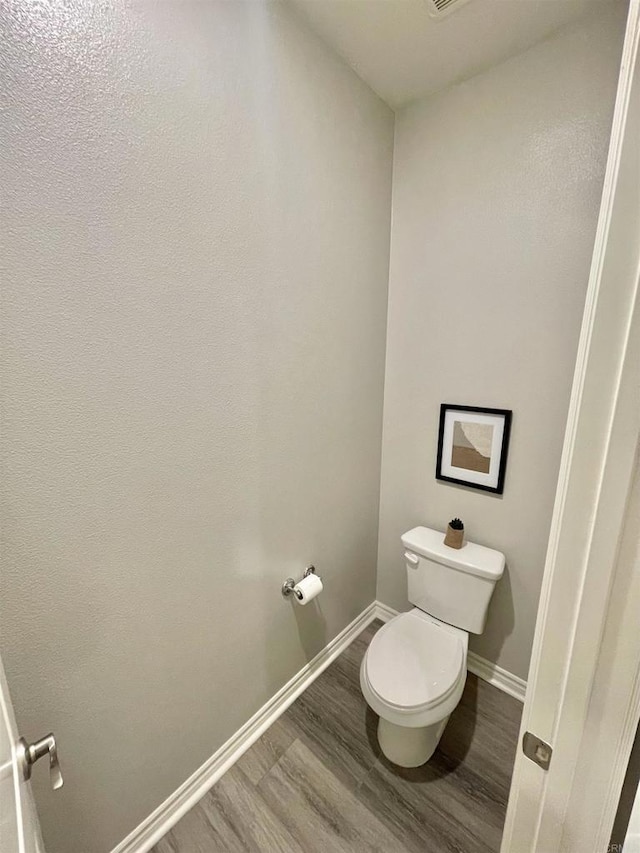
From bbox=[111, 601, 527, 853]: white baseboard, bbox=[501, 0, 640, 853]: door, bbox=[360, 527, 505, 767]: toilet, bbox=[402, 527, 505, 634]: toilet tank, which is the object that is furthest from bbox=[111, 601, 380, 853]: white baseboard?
bbox=[501, 0, 640, 853]: door

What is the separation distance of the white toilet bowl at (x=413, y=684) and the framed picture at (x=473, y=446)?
68 centimetres

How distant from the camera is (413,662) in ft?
4.43

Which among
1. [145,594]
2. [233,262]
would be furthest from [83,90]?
[145,594]

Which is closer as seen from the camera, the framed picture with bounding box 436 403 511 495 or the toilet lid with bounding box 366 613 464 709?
the toilet lid with bounding box 366 613 464 709

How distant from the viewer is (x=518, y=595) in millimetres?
1546

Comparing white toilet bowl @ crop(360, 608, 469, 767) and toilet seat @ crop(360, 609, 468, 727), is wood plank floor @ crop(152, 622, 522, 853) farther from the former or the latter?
toilet seat @ crop(360, 609, 468, 727)

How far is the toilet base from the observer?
1.26 meters

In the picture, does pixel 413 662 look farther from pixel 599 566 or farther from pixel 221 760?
pixel 599 566

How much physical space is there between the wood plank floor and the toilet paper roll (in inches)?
22.2

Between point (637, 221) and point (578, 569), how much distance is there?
1.46 ft

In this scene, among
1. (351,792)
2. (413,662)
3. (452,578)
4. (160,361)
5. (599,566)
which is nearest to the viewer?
(599,566)

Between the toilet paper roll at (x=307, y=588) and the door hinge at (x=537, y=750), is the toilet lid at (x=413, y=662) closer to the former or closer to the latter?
the toilet paper roll at (x=307, y=588)

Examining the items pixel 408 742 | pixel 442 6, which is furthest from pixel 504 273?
pixel 408 742

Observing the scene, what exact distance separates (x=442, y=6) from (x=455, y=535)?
6.32 ft
